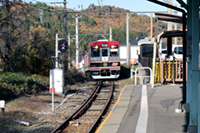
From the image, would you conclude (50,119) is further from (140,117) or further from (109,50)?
(109,50)

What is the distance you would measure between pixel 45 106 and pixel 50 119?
2.55 m

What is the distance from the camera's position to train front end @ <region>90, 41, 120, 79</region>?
909 inches

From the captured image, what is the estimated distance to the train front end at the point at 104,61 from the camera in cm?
2309

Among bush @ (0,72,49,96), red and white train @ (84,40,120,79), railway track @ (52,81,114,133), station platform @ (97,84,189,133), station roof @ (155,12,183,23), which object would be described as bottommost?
railway track @ (52,81,114,133)


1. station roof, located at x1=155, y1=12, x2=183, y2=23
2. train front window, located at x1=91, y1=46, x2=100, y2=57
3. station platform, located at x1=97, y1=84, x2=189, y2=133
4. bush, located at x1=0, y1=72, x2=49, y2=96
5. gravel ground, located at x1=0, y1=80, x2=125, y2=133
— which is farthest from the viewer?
train front window, located at x1=91, y1=46, x2=100, y2=57

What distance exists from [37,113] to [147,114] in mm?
4547

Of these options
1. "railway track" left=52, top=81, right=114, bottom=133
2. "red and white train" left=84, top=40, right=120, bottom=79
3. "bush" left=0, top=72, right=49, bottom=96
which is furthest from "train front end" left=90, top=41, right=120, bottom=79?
"railway track" left=52, top=81, right=114, bottom=133

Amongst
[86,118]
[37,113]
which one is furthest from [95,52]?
[86,118]

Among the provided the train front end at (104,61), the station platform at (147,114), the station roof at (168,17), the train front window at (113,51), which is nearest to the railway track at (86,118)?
the station platform at (147,114)

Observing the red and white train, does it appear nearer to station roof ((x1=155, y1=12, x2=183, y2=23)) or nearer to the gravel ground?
the gravel ground

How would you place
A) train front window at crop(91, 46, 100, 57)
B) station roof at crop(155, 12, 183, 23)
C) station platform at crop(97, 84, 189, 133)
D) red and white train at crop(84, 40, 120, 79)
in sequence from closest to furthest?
station platform at crop(97, 84, 189, 133) → station roof at crop(155, 12, 183, 23) → red and white train at crop(84, 40, 120, 79) → train front window at crop(91, 46, 100, 57)

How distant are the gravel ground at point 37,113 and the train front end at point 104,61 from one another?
281 inches

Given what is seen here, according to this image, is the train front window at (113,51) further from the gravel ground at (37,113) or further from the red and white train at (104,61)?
the gravel ground at (37,113)

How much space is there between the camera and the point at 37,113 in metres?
11.6
